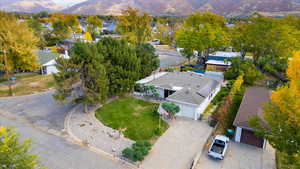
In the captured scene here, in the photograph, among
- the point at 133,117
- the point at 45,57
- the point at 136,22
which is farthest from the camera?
the point at 136,22

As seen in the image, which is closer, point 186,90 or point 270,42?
point 186,90

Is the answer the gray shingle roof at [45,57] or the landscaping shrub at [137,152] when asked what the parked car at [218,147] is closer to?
the landscaping shrub at [137,152]

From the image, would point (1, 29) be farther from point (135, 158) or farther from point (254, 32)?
point (254, 32)

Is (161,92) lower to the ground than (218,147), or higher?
higher

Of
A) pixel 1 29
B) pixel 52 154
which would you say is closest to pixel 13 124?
pixel 52 154

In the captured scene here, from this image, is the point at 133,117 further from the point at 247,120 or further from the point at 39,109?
the point at 39,109

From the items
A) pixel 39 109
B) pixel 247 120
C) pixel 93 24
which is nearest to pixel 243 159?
pixel 247 120
